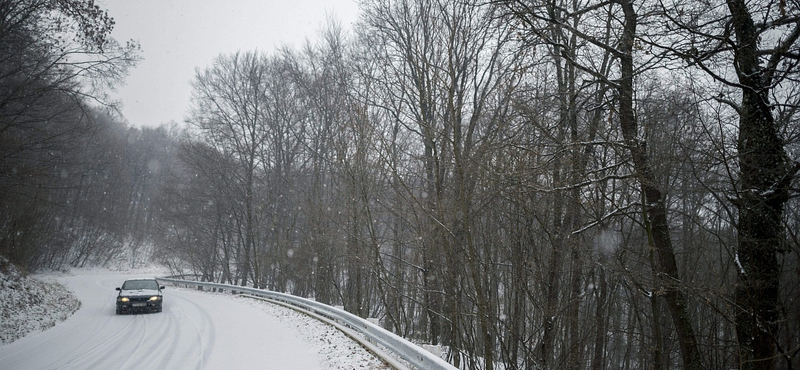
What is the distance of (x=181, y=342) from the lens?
34.7 ft

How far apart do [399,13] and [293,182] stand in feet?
49.5

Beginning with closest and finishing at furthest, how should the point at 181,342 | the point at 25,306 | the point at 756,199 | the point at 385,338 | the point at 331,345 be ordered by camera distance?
the point at 756,199
the point at 385,338
the point at 331,345
the point at 181,342
the point at 25,306

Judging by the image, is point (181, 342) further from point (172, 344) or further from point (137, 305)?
point (137, 305)

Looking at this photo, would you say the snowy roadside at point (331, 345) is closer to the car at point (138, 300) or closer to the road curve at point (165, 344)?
the road curve at point (165, 344)

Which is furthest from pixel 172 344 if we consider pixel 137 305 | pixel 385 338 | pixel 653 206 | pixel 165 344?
pixel 653 206

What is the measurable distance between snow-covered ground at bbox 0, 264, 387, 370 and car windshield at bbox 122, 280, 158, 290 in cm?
111

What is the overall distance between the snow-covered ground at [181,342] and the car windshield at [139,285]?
3.66ft

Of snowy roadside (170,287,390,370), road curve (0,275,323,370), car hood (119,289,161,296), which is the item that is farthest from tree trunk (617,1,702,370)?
car hood (119,289,161,296)

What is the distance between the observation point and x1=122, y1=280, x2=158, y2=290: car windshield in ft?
58.0

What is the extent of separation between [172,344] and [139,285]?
9265 mm

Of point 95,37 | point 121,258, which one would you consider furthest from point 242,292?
point 121,258

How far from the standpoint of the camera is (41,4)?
10945mm

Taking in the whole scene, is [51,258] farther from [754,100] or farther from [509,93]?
[754,100]

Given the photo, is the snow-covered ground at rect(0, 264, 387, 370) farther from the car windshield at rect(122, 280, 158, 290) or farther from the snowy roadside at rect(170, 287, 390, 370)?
the car windshield at rect(122, 280, 158, 290)
